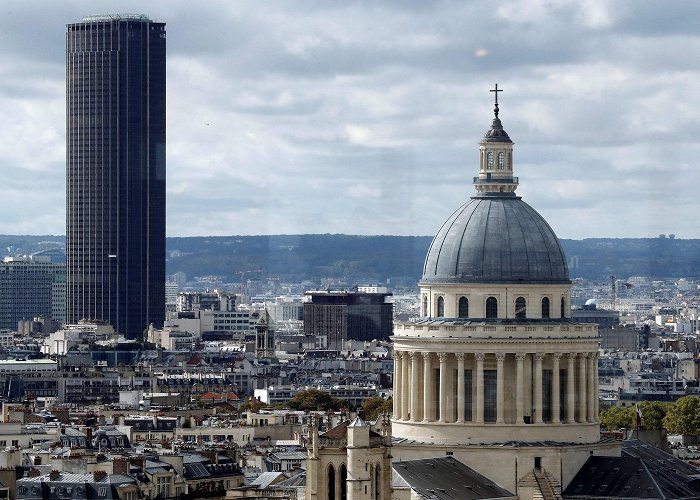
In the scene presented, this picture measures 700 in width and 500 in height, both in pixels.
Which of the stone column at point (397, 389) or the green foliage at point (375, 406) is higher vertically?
the stone column at point (397, 389)

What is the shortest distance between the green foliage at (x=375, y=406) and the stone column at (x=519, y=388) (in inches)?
2632

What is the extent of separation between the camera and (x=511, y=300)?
96.8 m

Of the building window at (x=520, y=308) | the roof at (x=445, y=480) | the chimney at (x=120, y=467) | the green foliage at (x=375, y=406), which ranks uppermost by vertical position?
the building window at (x=520, y=308)

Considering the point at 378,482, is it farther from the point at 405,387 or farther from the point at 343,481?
the point at 405,387

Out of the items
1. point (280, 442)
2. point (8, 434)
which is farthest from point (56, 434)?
point (280, 442)

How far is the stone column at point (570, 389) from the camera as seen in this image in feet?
318

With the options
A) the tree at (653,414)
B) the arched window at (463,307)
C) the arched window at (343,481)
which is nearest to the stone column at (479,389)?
the arched window at (463,307)

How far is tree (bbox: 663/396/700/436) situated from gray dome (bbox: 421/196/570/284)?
61.7m

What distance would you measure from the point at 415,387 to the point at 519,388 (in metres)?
3.48

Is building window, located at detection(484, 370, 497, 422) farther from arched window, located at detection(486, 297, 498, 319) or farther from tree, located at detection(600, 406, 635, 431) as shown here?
tree, located at detection(600, 406, 635, 431)

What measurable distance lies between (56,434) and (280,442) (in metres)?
12.7

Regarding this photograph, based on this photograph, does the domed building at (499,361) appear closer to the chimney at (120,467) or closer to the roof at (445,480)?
the roof at (445,480)

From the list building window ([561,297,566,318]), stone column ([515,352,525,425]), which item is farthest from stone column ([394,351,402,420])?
building window ([561,297,566,318])

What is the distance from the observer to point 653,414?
164 m
